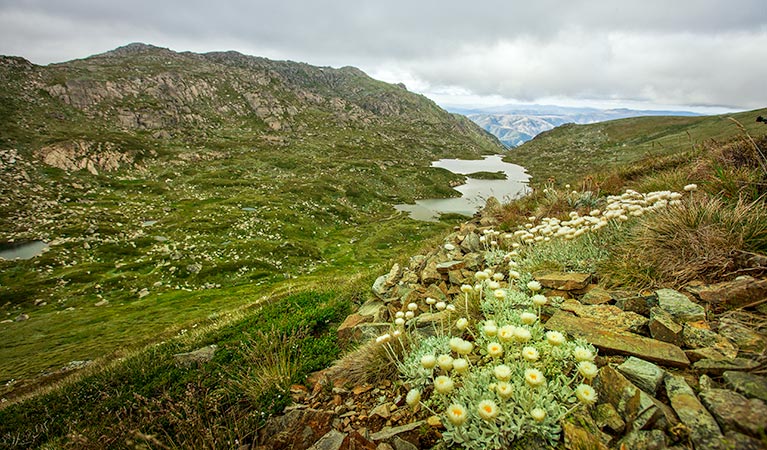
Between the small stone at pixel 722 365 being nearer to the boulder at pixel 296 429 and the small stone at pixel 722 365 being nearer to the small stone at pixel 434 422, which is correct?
the small stone at pixel 434 422

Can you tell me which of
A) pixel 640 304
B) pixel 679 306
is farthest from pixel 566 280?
pixel 679 306

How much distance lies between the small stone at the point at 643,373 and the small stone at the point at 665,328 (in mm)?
586

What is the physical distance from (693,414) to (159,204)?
8206 cm

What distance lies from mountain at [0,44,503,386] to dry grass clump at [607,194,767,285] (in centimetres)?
2050

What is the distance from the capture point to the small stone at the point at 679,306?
3.37 metres

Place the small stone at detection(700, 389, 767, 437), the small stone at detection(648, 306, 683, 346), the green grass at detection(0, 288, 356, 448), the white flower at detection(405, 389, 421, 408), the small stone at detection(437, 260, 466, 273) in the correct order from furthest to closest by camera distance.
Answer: the small stone at detection(437, 260, 466, 273) → the green grass at detection(0, 288, 356, 448) → the small stone at detection(648, 306, 683, 346) → the white flower at detection(405, 389, 421, 408) → the small stone at detection(700, 389, 767, 437)

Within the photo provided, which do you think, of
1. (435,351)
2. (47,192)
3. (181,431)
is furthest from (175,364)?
(47,192)

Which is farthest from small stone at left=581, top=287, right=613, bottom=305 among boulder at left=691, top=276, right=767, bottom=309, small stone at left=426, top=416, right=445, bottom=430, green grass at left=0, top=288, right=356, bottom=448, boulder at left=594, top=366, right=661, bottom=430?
green grass at left=0, top=288, right=356, bottom=448

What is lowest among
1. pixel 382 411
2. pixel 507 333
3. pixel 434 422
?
pixel 382 411

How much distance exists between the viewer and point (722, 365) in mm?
2613

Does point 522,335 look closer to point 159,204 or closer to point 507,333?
point 507,333

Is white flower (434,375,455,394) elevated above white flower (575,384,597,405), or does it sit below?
below

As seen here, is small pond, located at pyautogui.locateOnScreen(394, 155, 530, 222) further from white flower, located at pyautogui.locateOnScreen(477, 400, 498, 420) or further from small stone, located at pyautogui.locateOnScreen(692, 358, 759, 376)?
white flower, located at pyautogui.locateOnScreen(477, 400, 498, 420)

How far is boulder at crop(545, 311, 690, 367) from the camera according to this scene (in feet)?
9.75
